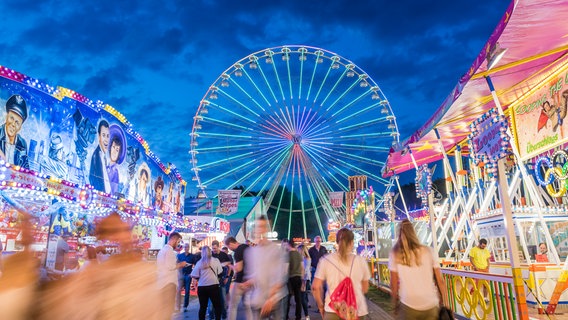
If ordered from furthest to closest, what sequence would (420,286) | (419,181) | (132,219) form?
(132,219), (419,181), (420,286)

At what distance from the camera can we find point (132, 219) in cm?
1612

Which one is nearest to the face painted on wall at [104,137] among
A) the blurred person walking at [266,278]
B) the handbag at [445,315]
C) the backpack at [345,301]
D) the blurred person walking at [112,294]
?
the blurred person walking at [266,278]

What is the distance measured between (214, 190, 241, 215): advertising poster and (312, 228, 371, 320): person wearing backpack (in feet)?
71.0

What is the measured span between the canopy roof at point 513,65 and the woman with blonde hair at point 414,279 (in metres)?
3.42

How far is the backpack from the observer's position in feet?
12.2

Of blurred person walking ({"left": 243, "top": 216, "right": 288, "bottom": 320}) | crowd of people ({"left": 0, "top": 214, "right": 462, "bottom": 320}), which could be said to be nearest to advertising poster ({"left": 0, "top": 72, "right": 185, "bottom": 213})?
crowd of people ({"left": 0, "top": 214, "right": 462, "bottom": 320})

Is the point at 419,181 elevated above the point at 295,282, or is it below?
above

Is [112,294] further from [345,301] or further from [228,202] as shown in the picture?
[228,202]

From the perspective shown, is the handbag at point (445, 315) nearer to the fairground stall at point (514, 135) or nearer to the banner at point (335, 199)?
the fairground stall at point (514, 135)

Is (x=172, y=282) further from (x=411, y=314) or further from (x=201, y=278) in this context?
(x=411, y=314)

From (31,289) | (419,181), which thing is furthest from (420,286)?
(419,181)

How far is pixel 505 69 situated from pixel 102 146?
46.0ft

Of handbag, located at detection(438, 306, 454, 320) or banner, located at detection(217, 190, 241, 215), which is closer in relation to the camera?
Result: handbag, located at detection(438, 306, 454, 320)

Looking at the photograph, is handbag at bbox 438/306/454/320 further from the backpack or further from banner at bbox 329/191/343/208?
banner at bbox 329/191/343/208
